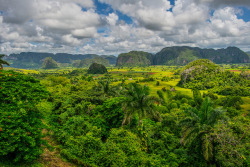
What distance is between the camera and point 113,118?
87.5 feet

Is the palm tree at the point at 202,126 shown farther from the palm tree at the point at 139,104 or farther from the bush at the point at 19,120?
the bush at the point at 19,120

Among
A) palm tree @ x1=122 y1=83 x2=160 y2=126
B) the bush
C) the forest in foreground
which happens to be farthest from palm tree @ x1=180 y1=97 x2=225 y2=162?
the bush

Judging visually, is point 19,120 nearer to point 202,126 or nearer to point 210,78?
point 202,126

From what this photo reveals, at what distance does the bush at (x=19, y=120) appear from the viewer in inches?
471

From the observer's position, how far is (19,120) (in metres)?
12.8

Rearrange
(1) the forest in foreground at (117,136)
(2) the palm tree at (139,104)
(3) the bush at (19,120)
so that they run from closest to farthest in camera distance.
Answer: (3) the bush at (19,120) < (1) the forest in foreground at (117,136) < (2) the palm tree at (139,104)

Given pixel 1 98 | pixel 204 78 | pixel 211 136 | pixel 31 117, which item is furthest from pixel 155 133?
pixel 204 78

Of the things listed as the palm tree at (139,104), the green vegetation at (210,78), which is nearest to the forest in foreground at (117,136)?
the palm tree at (139,104)

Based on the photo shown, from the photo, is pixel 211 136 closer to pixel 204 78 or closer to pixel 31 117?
pixel 31 117

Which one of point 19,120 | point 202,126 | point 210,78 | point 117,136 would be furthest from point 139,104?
point 210,78

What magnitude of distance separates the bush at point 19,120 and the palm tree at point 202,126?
16906mm

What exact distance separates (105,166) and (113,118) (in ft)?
37.8

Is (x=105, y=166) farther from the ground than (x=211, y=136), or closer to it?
closer to it

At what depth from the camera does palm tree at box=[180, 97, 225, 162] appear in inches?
631
